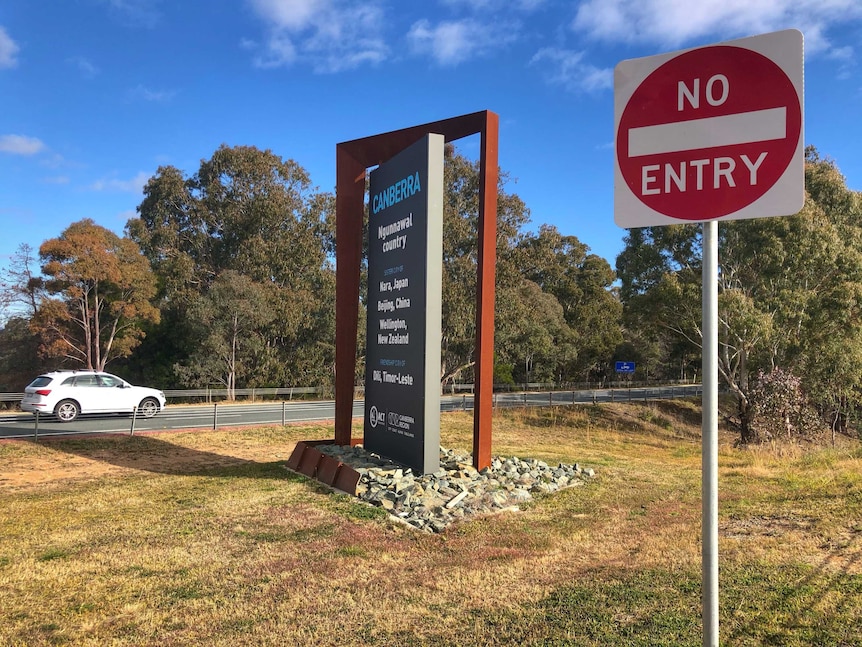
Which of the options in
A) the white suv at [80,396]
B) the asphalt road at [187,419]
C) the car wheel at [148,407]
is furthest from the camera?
the car wheel at [148,407]

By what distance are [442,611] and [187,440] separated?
43.6 feet

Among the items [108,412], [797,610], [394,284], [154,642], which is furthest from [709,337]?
[108,412]

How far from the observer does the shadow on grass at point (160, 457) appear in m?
11.5

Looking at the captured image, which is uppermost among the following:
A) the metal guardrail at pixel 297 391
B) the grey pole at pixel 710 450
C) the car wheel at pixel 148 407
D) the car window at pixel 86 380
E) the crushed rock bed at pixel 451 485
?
the grey pole at pixel 710 450

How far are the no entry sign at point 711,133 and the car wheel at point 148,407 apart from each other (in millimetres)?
20750

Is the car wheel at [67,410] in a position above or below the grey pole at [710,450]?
below

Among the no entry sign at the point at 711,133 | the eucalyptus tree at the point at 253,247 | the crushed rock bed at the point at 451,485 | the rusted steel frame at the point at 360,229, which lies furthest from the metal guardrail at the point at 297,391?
the no entry sign at the point at 711,133

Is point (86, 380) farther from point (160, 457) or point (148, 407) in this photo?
point (160, 457)

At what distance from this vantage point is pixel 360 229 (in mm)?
12125

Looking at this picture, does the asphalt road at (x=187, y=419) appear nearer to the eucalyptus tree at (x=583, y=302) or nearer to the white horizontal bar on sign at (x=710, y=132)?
the white horizontal bar on sign at (x=710, y=132)

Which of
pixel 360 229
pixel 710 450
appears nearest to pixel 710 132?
pixel 710 450

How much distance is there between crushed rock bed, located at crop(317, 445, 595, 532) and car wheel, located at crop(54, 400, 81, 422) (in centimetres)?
1157

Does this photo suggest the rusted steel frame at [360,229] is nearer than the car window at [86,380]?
Yes

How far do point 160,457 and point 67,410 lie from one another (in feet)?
23.1
